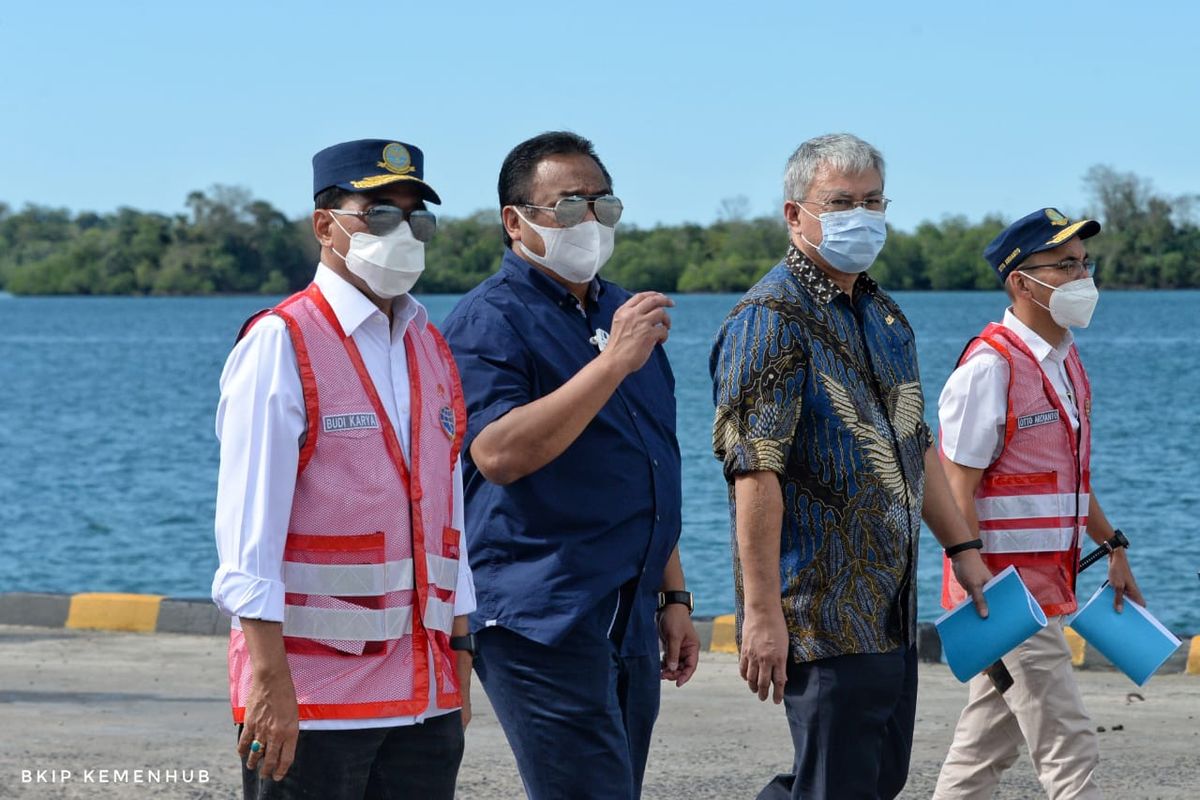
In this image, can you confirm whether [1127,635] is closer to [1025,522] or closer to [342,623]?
[1025,522]

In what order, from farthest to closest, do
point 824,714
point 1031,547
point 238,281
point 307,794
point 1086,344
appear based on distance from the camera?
point 238,281 < point 1086,344 < point 1031,547 < point 824,714 < point 307,794

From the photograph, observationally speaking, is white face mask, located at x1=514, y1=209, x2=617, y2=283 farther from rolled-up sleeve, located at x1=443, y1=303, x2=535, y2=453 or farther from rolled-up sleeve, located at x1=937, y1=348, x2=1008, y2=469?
rolled-up sleeve, located at x1=937, y1=348, x2=1008, y2=469

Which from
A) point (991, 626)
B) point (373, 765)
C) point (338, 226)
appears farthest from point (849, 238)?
point (373, 765)

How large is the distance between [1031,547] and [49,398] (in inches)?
2757

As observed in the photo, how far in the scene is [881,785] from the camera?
4.79 m

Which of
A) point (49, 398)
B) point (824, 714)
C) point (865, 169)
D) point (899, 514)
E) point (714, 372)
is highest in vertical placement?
point (865, 169)

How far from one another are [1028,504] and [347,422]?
8.89ft

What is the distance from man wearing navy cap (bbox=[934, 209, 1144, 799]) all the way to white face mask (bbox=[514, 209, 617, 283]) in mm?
1710

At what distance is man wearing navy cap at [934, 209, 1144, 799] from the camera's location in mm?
5707

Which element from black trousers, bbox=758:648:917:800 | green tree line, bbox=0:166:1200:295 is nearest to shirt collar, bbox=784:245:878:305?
black trousers, bbox=758:648:917:800

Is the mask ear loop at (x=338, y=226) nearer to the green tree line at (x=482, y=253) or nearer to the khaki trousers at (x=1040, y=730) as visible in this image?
the khaki trousers at (x=1040, y=730)

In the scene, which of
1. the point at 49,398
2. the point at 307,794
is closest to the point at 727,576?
the point at 307,794

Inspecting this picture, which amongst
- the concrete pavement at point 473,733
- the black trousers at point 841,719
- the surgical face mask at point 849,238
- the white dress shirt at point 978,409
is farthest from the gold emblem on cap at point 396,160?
the concrete pavement at point 473,733

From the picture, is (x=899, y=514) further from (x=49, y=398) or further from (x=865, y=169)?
(x=49, y=398)
